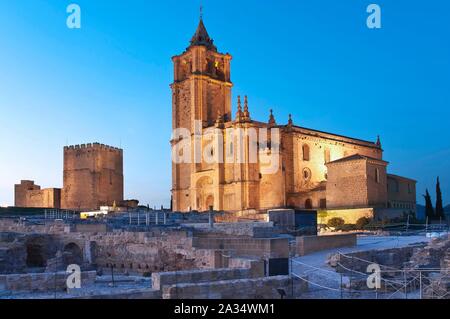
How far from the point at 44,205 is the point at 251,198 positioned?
109ft

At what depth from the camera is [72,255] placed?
18781 millimetres

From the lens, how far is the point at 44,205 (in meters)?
71.5

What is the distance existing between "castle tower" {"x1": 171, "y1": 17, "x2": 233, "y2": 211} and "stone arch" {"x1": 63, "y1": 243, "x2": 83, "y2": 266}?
36214mm

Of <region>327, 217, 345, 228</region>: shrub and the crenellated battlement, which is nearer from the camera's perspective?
<region>327, 217, 345, 228</region>: shrub

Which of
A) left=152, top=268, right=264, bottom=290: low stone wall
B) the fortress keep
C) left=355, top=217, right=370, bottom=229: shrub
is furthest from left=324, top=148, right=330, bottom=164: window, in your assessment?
left=152, top=268, right=264, bottom=290: low stone wall

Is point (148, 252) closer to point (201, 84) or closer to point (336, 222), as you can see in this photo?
point (336, 222)

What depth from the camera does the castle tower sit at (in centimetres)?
6282

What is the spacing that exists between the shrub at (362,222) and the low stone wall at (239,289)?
31564 millimetres

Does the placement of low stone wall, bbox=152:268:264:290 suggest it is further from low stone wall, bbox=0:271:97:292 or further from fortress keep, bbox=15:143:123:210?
fortress keep, bbox=15:143:123:210

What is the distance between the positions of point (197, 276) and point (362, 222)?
34.4m

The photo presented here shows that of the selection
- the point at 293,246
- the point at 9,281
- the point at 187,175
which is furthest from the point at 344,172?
the point at 9,281

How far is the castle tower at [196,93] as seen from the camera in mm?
62822
